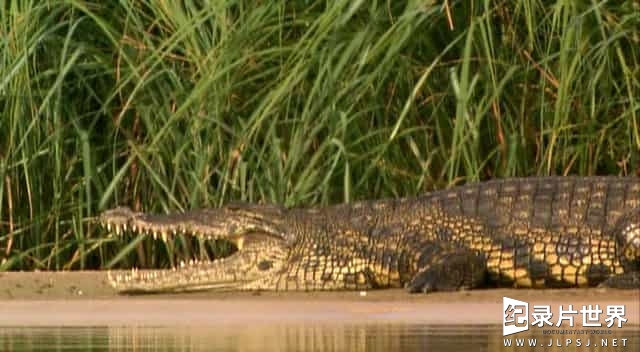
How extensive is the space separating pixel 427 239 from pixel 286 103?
37.7 inches

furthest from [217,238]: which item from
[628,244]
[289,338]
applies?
[289,338]

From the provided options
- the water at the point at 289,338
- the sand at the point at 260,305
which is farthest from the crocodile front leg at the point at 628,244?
the water at the point at 289,338

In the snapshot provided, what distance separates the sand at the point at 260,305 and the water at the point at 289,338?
24 cm

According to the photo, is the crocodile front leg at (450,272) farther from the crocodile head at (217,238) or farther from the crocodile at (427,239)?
the crocodile head at (217,238)

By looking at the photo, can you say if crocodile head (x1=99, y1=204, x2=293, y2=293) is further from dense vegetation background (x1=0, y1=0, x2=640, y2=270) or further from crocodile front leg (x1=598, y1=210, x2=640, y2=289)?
crocodile front leg (x1=598, y1=210, x2=640, y2=289)

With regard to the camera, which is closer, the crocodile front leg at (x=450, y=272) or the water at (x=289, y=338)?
the water at (x=289, y=338)

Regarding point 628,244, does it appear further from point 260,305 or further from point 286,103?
point 286,103

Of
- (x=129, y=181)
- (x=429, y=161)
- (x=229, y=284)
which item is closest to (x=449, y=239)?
(x=429, y=161)

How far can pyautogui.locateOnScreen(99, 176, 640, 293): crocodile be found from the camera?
990cm

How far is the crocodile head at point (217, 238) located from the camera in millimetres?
9953

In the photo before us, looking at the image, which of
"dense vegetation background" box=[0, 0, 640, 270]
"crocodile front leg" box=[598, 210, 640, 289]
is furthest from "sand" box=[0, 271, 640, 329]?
"dense vegetation background" box=[0, 0, 640, 270]

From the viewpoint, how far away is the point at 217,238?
33.9 ft

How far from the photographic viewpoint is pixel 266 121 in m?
10.6

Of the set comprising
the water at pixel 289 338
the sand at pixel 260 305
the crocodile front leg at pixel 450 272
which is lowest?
the water at pixel 289 338
